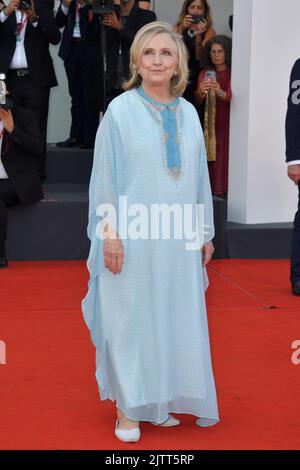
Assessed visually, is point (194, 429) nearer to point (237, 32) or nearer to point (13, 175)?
point (13, 175)

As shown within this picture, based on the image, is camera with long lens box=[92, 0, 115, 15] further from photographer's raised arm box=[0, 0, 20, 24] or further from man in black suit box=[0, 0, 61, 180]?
photographer's raised arm box=[0, 0, 20, 24]

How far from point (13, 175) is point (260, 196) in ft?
6.00

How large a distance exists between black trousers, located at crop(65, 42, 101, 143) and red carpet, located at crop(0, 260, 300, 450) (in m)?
1.99

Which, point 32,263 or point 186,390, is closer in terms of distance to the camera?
point 186,390

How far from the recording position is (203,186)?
3682mm

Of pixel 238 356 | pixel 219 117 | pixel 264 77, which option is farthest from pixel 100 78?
pixel 238 356

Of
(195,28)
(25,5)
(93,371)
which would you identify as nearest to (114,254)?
(93,371)

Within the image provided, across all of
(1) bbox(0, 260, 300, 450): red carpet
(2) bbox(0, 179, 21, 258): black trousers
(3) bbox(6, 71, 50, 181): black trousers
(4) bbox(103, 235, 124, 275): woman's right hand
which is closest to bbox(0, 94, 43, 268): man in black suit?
(2) bbox(0, 179, 21, 258): black trousers

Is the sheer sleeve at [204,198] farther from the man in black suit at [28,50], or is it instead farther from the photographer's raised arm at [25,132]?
the man in black suit at [28,50]

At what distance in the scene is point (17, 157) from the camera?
6855 millimetres

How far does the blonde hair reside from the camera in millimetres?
3529

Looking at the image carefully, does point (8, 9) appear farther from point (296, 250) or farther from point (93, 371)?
point (93, 371)

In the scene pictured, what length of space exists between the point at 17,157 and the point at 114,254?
11.5 ft

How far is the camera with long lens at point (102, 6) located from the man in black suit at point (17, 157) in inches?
43.7
